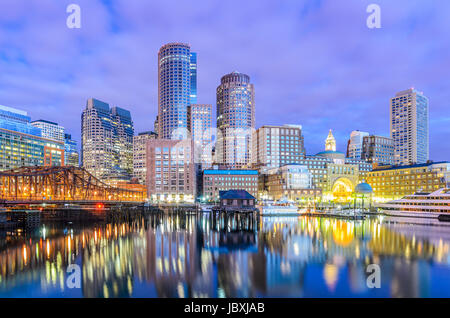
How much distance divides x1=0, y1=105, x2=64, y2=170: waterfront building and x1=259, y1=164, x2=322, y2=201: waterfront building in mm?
144631

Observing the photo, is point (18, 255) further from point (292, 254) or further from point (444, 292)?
point (444, 292)

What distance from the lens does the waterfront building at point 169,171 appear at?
497ft

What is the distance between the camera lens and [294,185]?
14875cm

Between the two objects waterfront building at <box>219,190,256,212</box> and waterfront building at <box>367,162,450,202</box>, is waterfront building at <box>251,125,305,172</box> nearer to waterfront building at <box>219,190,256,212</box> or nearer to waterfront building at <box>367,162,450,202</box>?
waterfront building at <box>367,162,450,202</box>

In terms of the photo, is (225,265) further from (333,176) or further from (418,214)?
(333,176)

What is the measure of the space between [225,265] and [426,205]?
70839 mm

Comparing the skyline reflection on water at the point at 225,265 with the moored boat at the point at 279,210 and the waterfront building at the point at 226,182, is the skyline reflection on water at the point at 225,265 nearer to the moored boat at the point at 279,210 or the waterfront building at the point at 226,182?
the moored boat at the point at 279,210

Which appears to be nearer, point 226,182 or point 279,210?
point 279,210

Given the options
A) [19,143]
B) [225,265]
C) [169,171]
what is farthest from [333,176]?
[19,143]

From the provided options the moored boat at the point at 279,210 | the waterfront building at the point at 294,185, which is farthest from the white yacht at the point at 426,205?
the waterfront building at the point at 294,185

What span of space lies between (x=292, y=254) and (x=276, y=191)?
118860 mm

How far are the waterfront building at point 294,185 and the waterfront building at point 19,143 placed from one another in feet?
475

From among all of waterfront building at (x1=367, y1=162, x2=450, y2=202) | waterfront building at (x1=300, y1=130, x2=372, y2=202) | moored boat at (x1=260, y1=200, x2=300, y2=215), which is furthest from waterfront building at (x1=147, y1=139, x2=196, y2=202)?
waterfront building at (x1=367, y1=162, x2=450, y2=202)

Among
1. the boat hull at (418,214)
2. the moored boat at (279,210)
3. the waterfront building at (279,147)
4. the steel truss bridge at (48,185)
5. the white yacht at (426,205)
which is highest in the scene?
the waterfront building at (279,147)
